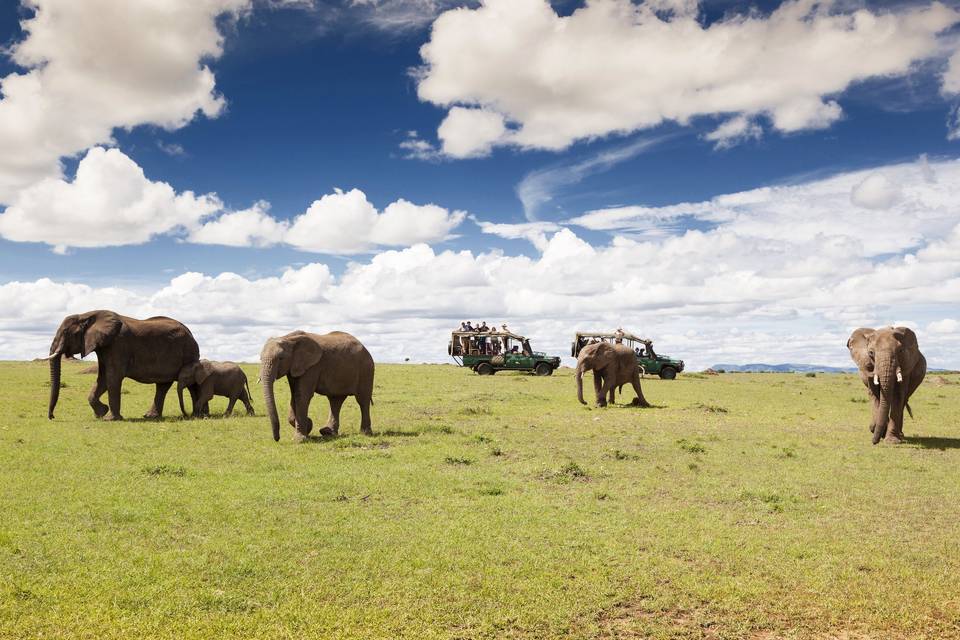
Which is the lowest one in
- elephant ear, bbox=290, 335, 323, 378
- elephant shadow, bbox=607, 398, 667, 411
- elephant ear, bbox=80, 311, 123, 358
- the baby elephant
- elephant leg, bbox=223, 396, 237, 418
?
elephant shadow, bbox=607, 398, 667, 411

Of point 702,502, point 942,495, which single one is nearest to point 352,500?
point 702,502

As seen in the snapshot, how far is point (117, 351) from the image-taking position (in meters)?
23.1

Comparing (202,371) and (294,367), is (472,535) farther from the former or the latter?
(202,371)

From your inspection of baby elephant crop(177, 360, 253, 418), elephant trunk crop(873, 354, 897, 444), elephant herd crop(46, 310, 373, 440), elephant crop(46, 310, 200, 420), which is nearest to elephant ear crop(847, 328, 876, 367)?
elephant trunk crop(873, 354, 897, 444)

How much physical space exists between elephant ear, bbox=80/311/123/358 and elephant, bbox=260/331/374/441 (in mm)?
7503

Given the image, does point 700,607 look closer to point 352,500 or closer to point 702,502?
point 702,502

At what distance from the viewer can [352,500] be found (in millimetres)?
12562

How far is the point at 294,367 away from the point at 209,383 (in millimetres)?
7955

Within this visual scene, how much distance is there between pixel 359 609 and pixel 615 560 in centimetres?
350

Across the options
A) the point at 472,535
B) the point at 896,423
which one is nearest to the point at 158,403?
the point at 472,535

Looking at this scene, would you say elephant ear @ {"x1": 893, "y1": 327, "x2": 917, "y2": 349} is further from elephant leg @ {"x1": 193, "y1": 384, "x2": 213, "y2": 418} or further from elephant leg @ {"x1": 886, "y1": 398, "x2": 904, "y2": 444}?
elephant leg @ {"x1": 193, "y1": 384, "x2": 213, "y2": 418}

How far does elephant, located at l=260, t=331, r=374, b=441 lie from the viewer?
59.7 ft

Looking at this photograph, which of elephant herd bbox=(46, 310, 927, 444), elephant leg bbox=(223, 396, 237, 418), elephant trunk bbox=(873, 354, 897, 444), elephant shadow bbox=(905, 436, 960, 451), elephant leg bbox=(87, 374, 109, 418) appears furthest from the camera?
elephant leg bbox=(223, 396, 237, 418)

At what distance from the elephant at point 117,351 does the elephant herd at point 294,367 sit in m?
0.03
